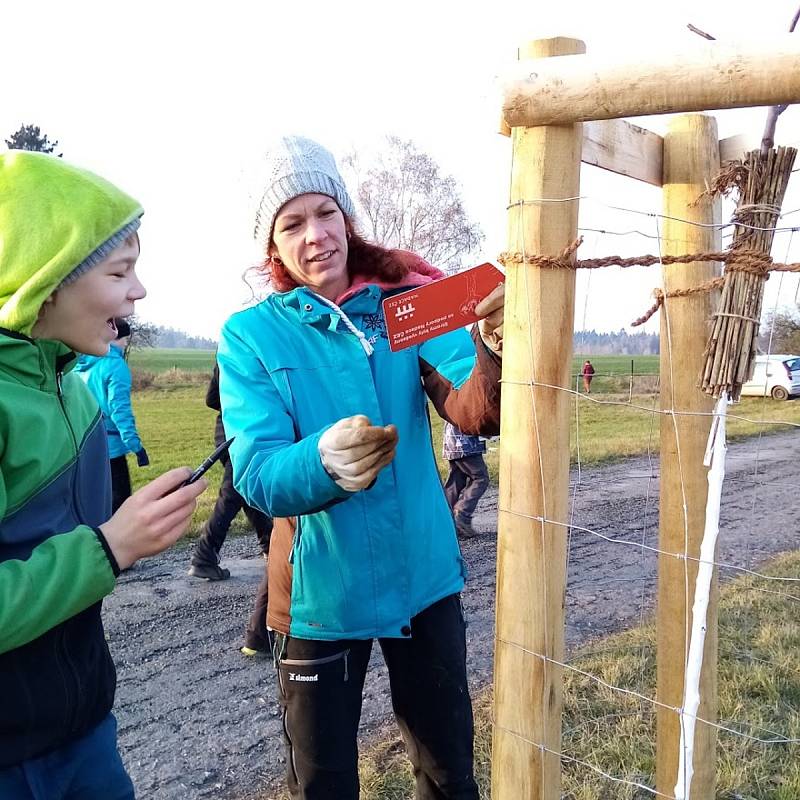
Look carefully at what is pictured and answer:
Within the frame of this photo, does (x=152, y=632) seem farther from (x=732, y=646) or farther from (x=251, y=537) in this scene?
(x=732, y=646)

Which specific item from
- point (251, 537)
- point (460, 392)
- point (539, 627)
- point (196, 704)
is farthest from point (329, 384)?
point (251, 537)

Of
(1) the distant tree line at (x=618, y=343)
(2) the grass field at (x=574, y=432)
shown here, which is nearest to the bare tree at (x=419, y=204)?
(2) the grass field at (x=574, y=432)

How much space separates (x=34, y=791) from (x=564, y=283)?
1.45 metres

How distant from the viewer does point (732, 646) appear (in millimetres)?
3633

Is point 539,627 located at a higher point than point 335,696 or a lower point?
higher

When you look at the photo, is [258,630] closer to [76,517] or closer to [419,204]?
[76,517]

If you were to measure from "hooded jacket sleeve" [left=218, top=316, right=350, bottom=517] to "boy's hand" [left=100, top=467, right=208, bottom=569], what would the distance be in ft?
0.55

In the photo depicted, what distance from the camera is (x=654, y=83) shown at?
1.30 meters

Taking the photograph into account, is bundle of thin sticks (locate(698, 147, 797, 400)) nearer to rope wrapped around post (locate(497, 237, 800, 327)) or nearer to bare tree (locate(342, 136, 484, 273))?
rope wrapped around post (locate(497, 237, 800, 327))

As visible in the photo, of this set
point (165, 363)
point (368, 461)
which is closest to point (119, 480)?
point (368, 461)

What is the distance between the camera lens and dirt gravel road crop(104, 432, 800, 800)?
2865 millimetres

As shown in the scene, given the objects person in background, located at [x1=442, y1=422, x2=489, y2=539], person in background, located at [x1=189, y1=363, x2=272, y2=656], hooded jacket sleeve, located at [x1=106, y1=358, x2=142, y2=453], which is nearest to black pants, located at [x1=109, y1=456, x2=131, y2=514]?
hooded jacket sleeve, located at [x1=106, y1=358, x2=142, y2=453]

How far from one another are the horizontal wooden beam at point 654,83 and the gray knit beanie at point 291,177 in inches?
23.8

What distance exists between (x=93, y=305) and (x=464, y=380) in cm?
87
